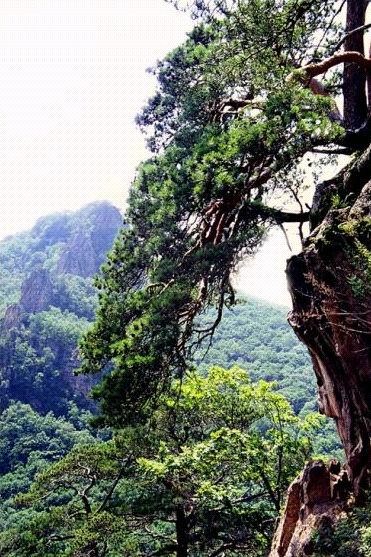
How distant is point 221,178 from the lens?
4.98 m

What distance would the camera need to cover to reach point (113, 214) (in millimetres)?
98875

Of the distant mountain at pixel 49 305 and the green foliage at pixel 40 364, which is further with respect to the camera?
the distant mountain at pixel 49 305

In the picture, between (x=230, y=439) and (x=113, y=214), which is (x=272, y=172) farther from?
(x=113, y=214)

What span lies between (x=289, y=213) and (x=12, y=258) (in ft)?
364

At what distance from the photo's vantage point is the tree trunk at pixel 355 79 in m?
6.15

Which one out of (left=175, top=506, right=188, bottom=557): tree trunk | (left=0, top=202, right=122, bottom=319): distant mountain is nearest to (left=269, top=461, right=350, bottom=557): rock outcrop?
(left=175, top=506, right=188, bottom=557): tree trunk

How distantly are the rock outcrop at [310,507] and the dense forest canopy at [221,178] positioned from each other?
2037 mm

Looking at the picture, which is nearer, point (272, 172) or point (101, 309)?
point (272, 172)

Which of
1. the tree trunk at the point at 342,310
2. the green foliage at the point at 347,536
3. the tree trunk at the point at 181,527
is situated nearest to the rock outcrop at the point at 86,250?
the tree trunk at the point at 181,527

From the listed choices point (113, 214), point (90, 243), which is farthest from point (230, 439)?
point (113, 214)

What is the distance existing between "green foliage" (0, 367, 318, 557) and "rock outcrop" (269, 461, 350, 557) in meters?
1.53

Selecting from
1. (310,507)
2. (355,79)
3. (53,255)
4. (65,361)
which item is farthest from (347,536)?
(53,255)

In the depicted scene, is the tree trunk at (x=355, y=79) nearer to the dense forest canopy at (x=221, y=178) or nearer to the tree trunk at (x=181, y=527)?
the dense forest canopy at (x=221, y=178)

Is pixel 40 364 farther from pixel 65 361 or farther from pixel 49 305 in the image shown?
pixel 49 305
